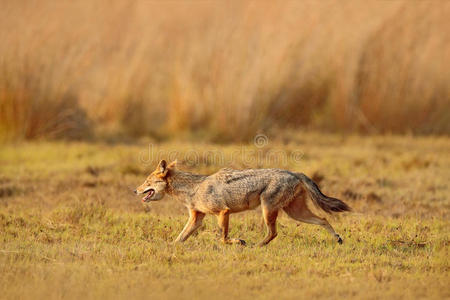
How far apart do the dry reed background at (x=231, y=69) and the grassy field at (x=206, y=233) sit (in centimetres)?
111

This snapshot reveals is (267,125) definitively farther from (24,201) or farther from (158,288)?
(158,288)

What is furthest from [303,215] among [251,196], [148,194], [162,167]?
[148,194]

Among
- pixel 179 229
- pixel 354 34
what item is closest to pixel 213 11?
pixel 354 34

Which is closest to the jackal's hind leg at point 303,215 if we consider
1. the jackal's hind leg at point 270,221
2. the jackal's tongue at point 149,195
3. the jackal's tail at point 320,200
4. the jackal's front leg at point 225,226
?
the jackal's tail at point 320,200

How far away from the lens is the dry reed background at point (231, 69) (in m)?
12.7

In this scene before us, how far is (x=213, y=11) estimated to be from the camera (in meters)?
14.5

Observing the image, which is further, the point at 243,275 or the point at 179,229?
the point at 179,229

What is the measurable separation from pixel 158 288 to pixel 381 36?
10687mm

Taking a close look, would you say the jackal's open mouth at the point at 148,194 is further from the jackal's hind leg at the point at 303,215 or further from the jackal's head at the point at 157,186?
the jackal's hind leg at the point at 303,215

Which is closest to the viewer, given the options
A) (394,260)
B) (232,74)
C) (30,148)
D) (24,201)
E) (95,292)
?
(95,292)

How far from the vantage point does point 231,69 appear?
1312cm

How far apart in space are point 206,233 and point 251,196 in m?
0.90

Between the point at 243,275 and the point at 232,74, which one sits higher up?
the point at 232,74

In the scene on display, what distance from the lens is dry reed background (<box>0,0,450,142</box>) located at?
1273cm
